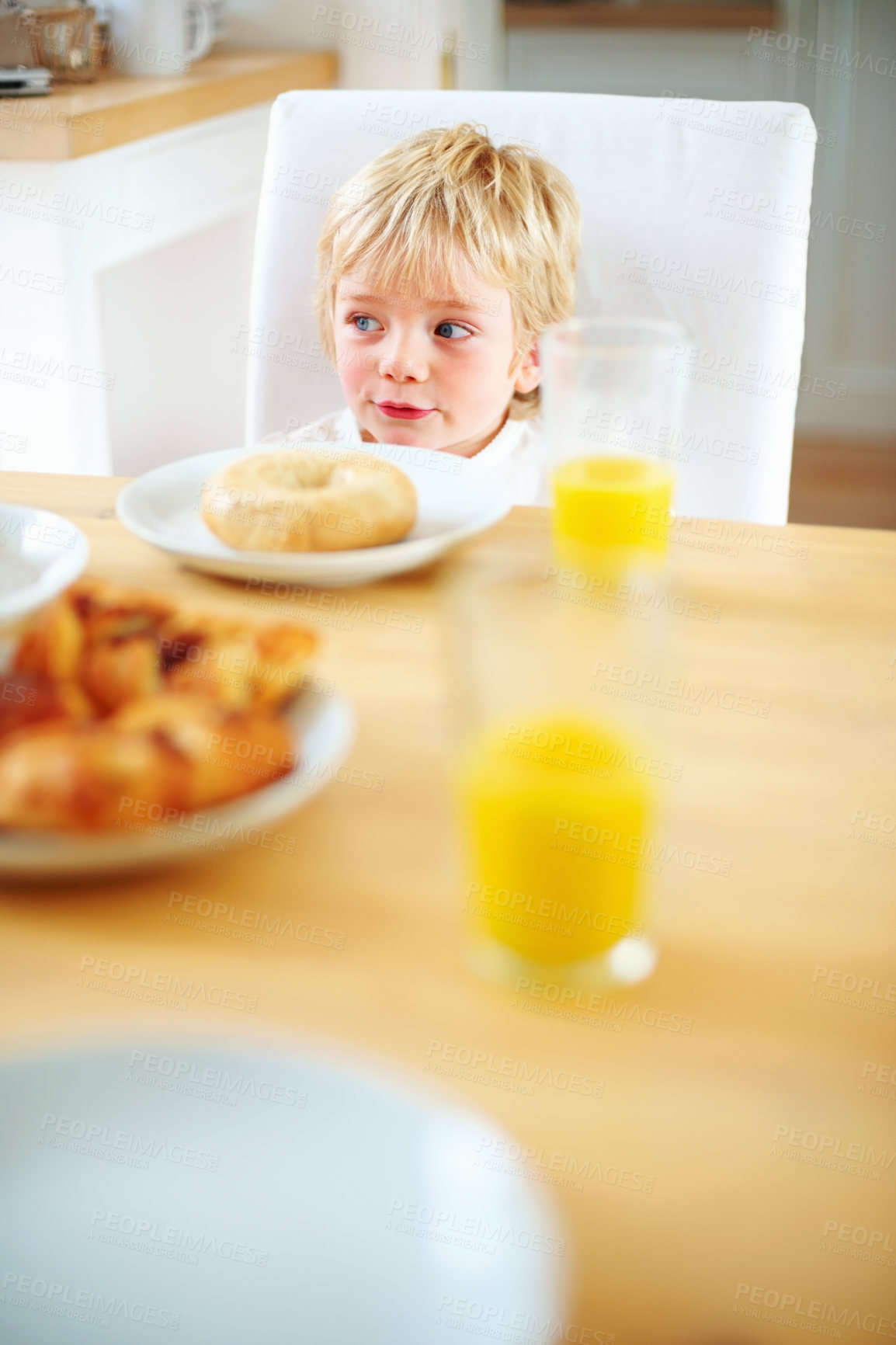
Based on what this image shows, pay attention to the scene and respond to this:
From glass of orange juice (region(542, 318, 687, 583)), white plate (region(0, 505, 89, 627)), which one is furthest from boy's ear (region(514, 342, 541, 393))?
white plate (region(0, 505, 89, 627))

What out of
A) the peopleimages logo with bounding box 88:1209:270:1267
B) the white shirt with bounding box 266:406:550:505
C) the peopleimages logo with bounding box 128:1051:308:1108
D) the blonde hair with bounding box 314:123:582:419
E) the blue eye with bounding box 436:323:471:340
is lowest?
the peopleimages logo with bounding box 88:1209:270:1267

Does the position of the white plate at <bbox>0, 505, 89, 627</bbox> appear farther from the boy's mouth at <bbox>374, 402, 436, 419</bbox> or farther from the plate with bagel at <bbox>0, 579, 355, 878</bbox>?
the boy's mouth at <bbox>374, 402, 436, 419</bbox>

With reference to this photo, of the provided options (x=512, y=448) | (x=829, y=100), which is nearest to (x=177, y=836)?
(x=512, y=448)

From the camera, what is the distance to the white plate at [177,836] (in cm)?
47

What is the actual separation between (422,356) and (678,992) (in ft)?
2.95

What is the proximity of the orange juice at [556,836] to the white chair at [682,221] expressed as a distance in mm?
741

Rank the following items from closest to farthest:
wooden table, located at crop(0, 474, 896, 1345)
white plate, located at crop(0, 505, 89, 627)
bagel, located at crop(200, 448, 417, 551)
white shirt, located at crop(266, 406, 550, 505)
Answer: wooden table, located at crop(0, 474, 896, 1345)
white plate, located at crop(0, 505, 89, 627)
bagel, located at crop(200, 448, 417, 551)
white shirt, located at crop(266, 406, 550, 505)

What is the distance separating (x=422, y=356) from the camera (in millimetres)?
1242

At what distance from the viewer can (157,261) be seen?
2.53 metres

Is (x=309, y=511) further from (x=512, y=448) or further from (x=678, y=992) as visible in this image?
(x=512, y=448)

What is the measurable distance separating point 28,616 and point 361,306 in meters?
0.66

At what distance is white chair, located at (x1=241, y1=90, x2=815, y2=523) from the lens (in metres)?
1.20

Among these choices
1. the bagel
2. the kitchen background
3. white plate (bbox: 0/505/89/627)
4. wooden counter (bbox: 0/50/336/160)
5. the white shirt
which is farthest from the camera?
the kitchen background

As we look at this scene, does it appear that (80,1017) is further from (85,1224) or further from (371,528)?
(371,528)
